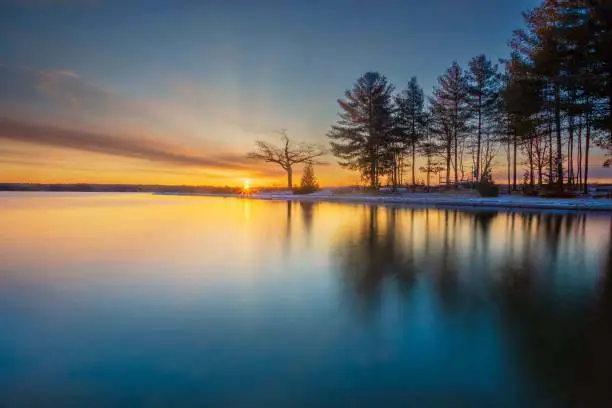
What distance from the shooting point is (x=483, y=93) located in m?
30.8

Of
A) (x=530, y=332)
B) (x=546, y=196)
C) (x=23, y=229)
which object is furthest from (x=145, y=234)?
(x=546, y=196)

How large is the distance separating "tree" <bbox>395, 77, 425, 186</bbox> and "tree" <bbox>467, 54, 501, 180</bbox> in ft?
15.5

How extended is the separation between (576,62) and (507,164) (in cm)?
1231

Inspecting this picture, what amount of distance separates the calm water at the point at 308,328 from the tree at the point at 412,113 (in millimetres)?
27535

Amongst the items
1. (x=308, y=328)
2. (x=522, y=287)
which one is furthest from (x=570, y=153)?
(x=308, y=328)

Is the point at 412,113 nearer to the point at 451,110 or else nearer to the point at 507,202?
the point at 451,110

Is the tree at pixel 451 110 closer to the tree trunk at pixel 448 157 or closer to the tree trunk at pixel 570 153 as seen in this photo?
the tree trunk at pixel 448 157

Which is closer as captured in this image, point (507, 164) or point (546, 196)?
point (546, 196)

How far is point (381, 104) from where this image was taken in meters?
33.2

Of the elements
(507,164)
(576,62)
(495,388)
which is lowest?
(495,388)

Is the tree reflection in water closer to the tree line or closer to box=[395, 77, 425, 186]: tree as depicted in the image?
the tree line

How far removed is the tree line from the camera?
20234mm

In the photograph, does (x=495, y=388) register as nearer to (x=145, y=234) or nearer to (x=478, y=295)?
(x=478, y=295)

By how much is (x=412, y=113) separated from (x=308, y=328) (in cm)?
3402
